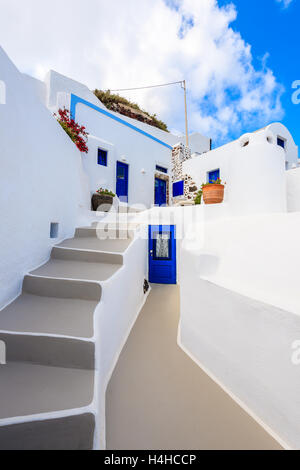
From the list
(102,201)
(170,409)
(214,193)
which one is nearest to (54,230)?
(170,409)

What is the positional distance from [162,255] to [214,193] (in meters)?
2.55

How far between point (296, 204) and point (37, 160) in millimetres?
5886

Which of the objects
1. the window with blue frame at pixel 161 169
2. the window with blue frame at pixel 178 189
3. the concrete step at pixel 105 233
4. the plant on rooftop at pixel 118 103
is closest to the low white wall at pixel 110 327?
the concrete step at pixel 105 233

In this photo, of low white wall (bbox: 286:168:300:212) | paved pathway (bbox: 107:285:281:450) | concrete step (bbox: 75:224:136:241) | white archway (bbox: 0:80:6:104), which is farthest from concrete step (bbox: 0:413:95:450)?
low white wall (bbox: 286:168:300:212)

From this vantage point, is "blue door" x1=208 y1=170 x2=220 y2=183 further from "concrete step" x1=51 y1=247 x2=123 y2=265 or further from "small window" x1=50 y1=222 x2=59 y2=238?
"small window" x1=50 y1=222 x2=59 y2=238

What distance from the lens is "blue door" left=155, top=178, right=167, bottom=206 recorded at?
1057 cm

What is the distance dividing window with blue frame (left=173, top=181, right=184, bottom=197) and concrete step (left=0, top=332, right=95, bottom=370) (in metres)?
9.16

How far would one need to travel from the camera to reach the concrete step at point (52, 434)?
130cm

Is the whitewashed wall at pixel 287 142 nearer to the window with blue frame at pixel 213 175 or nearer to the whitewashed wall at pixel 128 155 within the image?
the window with blue frame at pixel 213 175

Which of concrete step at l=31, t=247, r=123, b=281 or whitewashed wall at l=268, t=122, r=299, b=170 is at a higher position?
whitewashed wall at l=268, t=122, r=299, b=170

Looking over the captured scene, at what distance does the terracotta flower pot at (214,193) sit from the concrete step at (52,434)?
5711 millimetres

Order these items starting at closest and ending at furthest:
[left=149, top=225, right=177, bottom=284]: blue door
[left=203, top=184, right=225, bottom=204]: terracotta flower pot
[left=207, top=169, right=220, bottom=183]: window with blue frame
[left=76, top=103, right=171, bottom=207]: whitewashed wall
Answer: [left=203, top=184, right=225, bottom=204]: terracotta flower pot < [left=149, top=225, right=177, bottom=284]: blue door < [left=76, top=103, right=171, bottom=207]: whitewashed wall < [left=207, top=169, right=220, bottom=183]: window with blue frame
